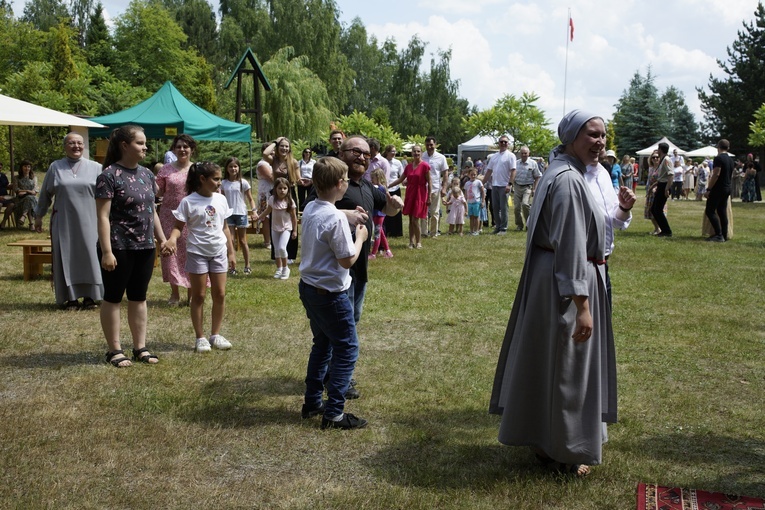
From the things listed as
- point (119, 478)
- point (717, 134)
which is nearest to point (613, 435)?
point (119, 478)

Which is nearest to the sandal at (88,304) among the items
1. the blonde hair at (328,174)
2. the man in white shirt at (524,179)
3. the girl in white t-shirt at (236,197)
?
the girl in white t-shirt at (236,197)

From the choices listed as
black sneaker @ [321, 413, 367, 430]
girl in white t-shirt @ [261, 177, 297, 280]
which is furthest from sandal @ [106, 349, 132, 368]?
girl in white t-shirt @ [261, 177, 297, 280]

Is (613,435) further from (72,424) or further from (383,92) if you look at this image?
(383,92)

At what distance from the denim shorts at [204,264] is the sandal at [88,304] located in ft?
7.58

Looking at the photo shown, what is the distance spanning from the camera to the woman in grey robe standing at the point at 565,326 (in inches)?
153

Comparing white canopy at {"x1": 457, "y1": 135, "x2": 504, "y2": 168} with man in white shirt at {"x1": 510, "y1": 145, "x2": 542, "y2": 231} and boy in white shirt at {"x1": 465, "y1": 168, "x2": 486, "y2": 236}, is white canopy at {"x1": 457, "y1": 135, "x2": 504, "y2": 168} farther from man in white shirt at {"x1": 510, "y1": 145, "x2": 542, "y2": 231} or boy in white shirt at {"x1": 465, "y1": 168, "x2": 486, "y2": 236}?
man in white shirt at {"x1": 510, "y1": 145, "x2": 542, "y2": 231}

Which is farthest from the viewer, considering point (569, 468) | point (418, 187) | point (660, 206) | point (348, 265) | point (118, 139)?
point (660, 206)

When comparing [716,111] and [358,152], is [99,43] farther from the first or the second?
[358,152]

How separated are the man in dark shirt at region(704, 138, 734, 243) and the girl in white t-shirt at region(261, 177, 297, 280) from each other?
9.06m

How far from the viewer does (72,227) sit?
828 centimetres

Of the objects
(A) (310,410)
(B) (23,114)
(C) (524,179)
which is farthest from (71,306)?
(C) (524,179)

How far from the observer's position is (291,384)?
5832 millimetres

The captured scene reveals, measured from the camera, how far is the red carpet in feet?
12.6

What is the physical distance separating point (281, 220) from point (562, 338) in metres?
7.19
